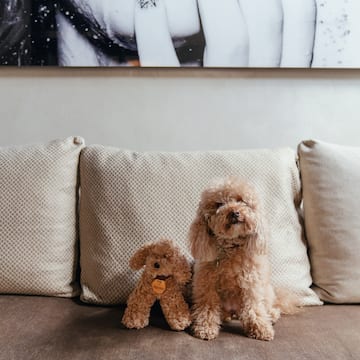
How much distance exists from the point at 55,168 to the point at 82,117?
37cm

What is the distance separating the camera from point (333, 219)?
1.51m

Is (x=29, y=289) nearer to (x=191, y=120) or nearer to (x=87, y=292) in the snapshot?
(x=87, y=292)

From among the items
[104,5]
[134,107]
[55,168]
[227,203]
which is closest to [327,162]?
[227,203]

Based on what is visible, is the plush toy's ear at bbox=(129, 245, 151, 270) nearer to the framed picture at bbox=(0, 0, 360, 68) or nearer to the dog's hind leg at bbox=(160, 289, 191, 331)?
the dog's hind leg at bbox=(160, 289, 191, 331)

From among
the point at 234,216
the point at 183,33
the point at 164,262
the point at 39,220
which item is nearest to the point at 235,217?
Result: the point at 234,216

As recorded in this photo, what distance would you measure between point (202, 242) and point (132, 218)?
31cm

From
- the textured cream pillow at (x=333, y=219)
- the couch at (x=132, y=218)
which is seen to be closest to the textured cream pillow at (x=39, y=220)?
the couch at (x=132, y=218)

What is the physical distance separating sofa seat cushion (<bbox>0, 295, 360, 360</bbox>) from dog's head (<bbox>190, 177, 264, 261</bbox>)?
0.23 metres

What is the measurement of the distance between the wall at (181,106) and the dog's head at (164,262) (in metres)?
0.62

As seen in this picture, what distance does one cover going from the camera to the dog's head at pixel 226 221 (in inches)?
49.4

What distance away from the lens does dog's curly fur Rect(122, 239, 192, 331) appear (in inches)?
51.5

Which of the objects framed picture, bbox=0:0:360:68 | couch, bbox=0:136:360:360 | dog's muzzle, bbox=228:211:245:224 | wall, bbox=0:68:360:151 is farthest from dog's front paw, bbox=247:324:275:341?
framed picture, bbox=0:0:360:68

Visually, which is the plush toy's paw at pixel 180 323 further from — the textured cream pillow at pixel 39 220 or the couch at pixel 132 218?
the textured cream pillow at pixel 39 220

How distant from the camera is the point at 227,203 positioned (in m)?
1.28
